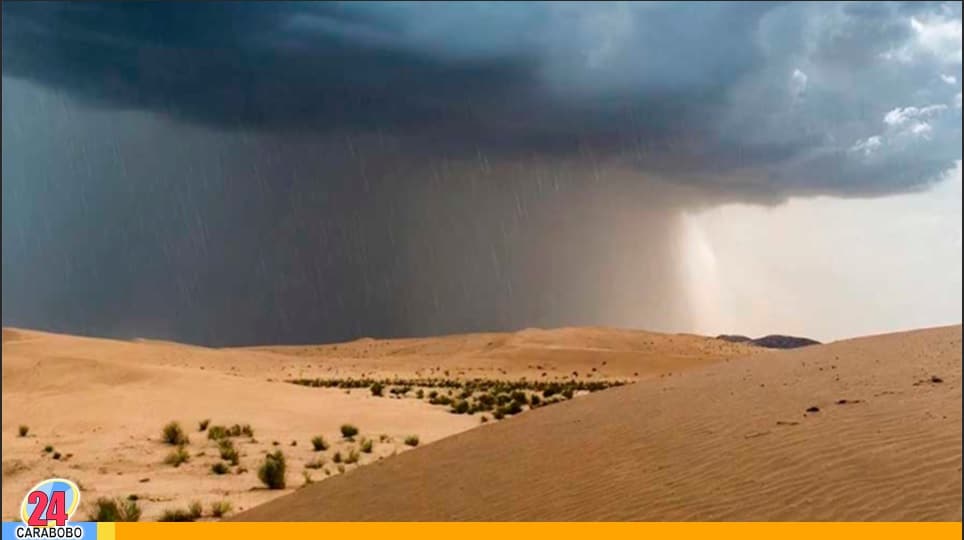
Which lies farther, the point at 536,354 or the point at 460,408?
the point at 536,354

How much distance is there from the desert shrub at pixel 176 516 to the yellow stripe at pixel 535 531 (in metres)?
1.38

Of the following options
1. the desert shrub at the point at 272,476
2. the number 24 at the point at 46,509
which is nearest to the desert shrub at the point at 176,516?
the number 24 at the point at 46,509

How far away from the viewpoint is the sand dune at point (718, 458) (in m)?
9.32

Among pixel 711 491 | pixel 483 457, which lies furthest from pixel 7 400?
pixel 711 491

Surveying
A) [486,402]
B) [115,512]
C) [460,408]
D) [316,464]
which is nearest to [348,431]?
[316,464]

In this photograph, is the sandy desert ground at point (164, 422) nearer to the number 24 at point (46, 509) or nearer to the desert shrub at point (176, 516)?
the desert shrub at point (176, 516)

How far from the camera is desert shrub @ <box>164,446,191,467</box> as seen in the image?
22.3 m

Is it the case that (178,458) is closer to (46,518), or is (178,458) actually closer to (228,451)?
(228,451)

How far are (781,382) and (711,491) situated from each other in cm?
711

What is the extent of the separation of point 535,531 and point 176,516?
815 cm

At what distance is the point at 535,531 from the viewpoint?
9.88m

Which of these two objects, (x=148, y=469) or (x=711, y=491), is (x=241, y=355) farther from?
(x=711, y=491)

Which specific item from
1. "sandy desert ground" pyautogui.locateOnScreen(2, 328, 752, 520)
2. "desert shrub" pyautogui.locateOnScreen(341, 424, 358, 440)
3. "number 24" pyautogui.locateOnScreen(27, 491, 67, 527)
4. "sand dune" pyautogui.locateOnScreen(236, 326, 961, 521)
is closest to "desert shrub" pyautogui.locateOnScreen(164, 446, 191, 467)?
"sandy desert ground" pyautogui.locateOnScreen(2, 328, 752, 520)

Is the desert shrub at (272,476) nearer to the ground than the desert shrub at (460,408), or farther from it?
nearer to the ground
